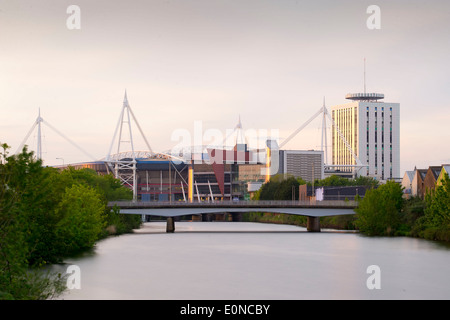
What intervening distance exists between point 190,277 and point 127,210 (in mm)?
50093

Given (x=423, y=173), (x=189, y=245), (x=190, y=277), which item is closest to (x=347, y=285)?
(x=190, y=277)

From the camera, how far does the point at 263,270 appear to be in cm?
4969

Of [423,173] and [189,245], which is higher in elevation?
[423,173]

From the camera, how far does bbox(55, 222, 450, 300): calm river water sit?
1543 inches

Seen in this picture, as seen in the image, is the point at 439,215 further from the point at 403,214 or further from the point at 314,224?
the point at 314,224

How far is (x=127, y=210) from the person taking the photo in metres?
94.6

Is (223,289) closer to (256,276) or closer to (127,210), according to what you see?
(256,276)

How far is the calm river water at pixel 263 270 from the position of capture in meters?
39.2
